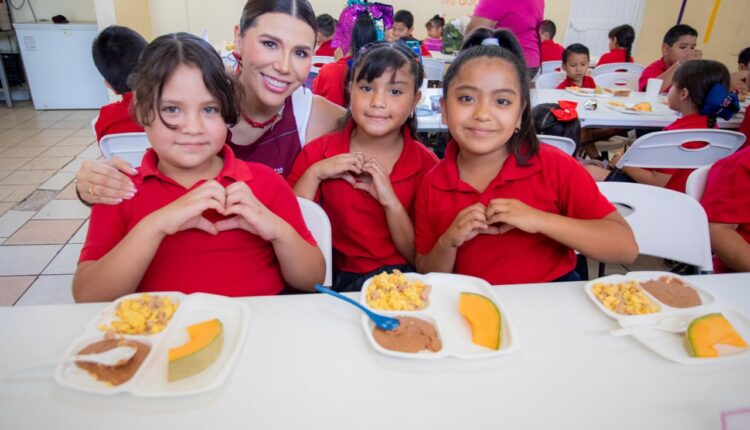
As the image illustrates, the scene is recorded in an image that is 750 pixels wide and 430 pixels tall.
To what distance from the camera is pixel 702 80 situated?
2650 mm

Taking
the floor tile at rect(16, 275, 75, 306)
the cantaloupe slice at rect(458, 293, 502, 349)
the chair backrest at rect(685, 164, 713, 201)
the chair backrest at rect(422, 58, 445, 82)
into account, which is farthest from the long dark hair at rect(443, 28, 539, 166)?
the chair backrest at rect(422, 58, 445, 82)

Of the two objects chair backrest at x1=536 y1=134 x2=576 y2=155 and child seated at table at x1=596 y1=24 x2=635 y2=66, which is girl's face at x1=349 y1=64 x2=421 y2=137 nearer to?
chair backrest at x1=536 y1=134 x2=576 y2=155

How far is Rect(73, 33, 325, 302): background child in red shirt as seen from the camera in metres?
0.98

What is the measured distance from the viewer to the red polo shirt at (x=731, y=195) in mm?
1511

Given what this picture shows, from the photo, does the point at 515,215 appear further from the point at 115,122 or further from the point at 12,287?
the point at 12,287

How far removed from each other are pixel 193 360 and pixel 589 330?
2.40 ft

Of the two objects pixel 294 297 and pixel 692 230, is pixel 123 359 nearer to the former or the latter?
pixel 294 297

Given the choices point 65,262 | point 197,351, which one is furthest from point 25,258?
point 197,351

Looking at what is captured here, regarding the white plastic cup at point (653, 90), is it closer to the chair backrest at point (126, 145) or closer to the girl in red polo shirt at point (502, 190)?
the girl in red polo shirt at point (502, 190)

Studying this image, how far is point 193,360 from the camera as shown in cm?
72

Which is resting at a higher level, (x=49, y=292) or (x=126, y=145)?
(x=126, y=145)

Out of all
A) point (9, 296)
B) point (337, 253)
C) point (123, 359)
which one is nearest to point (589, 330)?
point (123, 359)

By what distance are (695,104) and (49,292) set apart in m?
3.85

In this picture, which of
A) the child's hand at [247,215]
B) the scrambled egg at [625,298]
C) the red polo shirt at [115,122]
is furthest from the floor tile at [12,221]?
the scrambled egg at [625,298]
